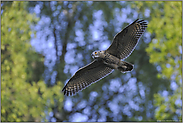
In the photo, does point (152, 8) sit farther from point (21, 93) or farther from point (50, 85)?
point (21, 93)

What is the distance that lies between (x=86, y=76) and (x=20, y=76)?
494cm

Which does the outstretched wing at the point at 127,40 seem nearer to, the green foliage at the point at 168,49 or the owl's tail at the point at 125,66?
the owl's tail at the point at 125,66

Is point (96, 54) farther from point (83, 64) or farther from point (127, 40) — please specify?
point (83, 64)

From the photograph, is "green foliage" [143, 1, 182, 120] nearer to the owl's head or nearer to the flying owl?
the flying owl

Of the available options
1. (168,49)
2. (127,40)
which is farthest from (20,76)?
(168,49)

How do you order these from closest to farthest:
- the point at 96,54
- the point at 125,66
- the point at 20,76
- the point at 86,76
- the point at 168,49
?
1. the point at 96,54
2. the point at 125,66
3. the point at 86,76
4. the point at 168,49
5. the point at 20,76

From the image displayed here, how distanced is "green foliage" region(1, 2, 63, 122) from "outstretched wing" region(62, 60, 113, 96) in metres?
3.34

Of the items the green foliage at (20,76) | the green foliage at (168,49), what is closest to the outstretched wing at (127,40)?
the green foliage at (168,49)

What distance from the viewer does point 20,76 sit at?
31.8 feet

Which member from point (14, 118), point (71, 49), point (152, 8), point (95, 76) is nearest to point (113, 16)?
point (152, 8)

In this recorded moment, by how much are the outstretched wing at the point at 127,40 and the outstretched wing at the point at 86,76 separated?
54cm

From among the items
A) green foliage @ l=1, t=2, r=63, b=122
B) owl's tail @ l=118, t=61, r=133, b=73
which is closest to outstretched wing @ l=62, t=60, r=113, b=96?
owl's tail @ l=118, t=61, r=133, b=73

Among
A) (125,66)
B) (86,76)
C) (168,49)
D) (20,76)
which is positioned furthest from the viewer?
(20,76)

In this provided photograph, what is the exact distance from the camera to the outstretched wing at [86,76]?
5.68 metres
